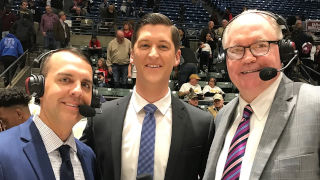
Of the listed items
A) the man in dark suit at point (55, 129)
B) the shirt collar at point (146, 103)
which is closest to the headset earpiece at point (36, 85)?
the man in dark suit at point (55, 129)

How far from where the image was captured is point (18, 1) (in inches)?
581

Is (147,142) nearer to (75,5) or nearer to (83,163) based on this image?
(83,163)

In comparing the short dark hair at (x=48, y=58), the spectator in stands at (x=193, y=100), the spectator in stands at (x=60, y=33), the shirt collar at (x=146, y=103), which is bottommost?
the spectator in stands at (x=193, y=100)

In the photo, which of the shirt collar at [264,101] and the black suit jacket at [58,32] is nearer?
the shirt collar at [264,101]

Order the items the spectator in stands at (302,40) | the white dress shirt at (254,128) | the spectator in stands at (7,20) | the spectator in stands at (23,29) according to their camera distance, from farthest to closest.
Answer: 1. the spectator in stands at (7,20)
2. the spectator in stands at (23,29)
3. the spectator in stands at (302,40)
4. the white dress shirt at (254,128)

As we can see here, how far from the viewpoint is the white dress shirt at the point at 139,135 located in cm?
223

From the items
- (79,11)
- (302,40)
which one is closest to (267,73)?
(302,40)

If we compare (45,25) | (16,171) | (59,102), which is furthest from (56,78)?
(45,25)

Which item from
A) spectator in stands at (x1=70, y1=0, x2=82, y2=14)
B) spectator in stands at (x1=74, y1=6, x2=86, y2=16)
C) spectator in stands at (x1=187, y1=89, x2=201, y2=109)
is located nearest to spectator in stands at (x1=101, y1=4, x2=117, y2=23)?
spectator in stands at (x1=74, y1=6, x2=86, y2=16)

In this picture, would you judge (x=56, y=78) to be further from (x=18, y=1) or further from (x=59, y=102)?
(x=18, y=1)

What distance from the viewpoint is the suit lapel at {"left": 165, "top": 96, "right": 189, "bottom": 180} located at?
7.32 ft

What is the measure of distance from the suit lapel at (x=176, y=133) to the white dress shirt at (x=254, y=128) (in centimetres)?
29

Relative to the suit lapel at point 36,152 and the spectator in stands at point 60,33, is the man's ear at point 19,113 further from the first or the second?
the spectator in stands at point 60,33

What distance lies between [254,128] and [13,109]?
2307mm
